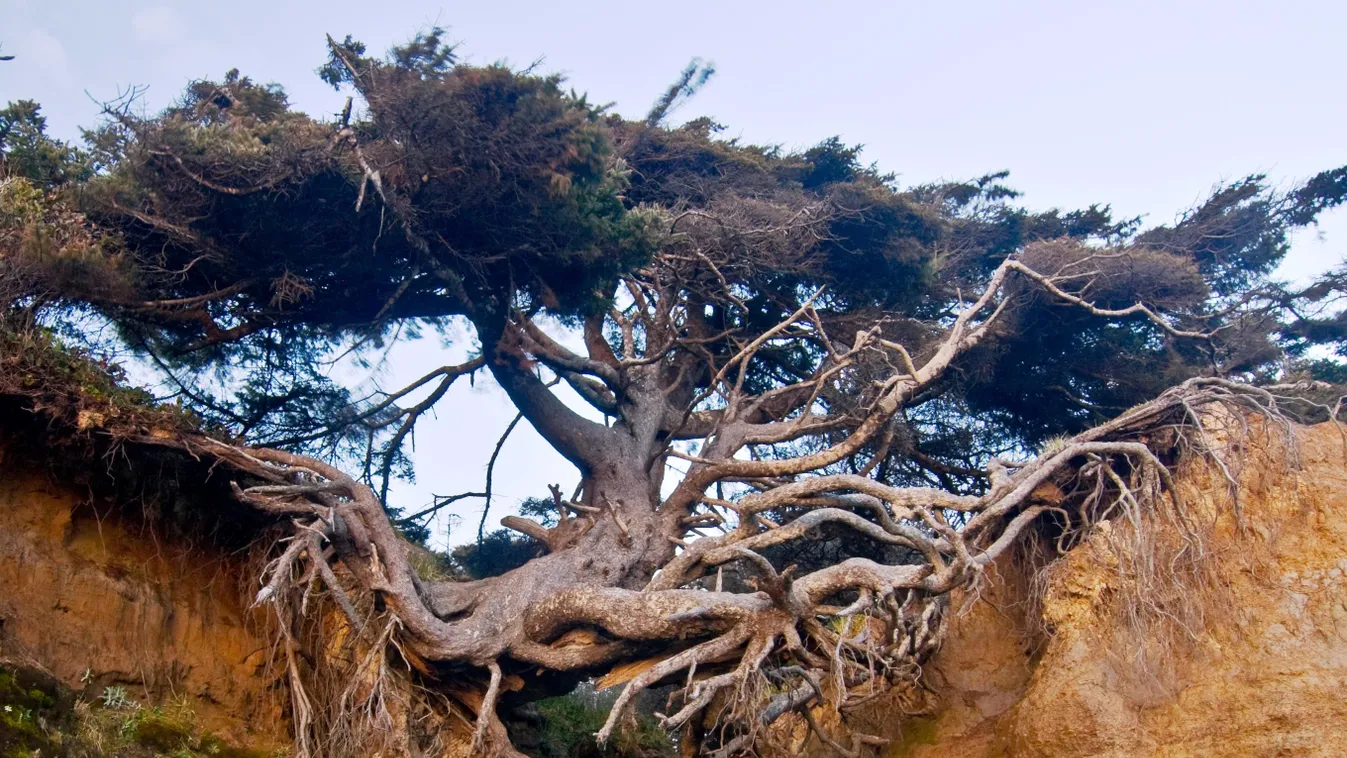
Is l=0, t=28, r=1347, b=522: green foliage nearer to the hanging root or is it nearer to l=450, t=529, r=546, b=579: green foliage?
l=450, t=529, r=546, b=579: green foliage

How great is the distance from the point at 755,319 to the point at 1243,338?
5396 mm

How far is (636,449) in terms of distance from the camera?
10953 mm

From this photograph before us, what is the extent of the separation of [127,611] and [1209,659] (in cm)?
855

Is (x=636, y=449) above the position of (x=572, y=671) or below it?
above

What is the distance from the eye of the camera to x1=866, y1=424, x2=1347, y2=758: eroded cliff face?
728 cm

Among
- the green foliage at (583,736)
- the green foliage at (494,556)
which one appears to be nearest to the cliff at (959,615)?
the green foliage at (583,736)

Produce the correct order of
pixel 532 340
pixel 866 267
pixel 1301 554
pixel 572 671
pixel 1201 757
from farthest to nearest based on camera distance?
1. pixel 866 267
2. pixel 532 340
3. pixel 572 671
4. pixel 1301 554
5. pixel 1201 757

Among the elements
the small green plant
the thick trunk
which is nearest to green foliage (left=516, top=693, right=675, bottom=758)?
the thick trunk

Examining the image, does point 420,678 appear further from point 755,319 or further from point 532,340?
point 755,319

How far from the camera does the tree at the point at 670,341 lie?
7.83 metres

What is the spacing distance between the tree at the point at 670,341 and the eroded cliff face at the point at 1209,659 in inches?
27.1

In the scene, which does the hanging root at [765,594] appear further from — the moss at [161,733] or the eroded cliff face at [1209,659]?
the moss at [161,733]

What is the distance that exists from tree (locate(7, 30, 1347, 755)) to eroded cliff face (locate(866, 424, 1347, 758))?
0.69 meters

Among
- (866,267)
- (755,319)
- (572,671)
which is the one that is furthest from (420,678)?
(866,267)
